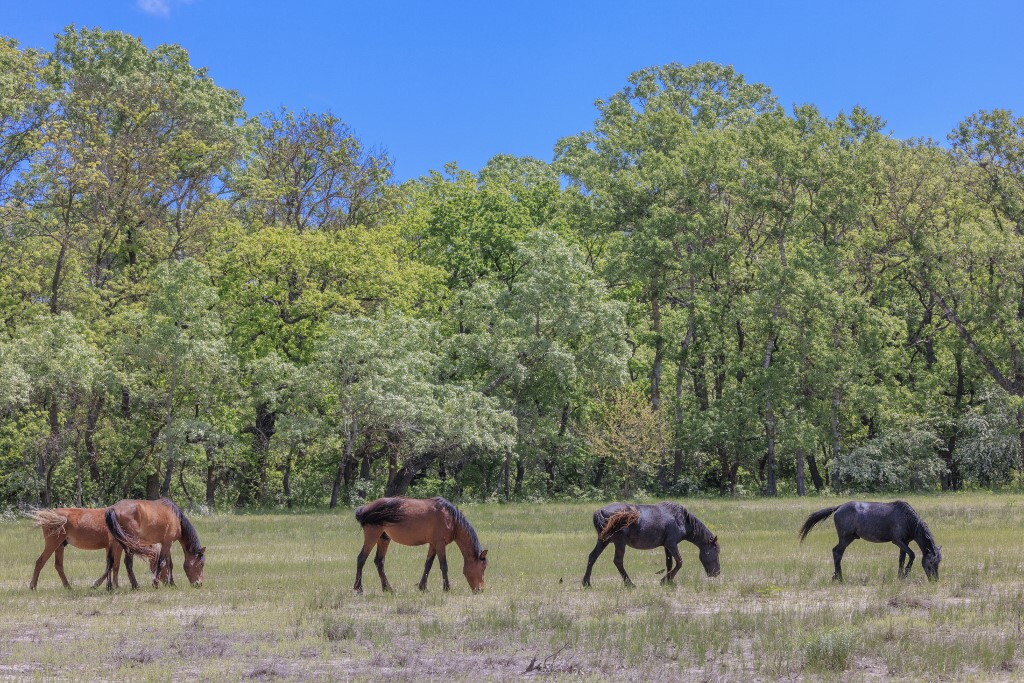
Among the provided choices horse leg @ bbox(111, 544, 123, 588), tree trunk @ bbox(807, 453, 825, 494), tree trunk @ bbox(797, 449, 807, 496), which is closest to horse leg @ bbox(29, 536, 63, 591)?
horse leg @ bbox(111, 544, 123, 588)

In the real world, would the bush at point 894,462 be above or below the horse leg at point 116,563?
above

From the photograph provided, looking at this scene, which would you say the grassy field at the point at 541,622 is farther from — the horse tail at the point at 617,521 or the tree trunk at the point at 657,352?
the tree trunk at the point at 657,352

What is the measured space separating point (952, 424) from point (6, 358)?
41235 millimetres

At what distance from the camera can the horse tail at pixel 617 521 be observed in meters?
17.2

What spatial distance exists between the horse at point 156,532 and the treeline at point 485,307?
22.5m

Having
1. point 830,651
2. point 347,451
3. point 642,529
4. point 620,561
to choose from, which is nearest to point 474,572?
point 620,561

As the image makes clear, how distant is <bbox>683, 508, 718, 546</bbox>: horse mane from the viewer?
18062 mm

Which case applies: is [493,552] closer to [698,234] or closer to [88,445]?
[88,445]

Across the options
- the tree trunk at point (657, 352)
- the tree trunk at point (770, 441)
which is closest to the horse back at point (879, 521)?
the tree trunk at point (770, 441)

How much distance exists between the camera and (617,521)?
17.3 meters

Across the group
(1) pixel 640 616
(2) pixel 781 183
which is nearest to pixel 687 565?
(1) pixel 640 616

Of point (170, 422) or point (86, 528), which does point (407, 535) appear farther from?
point (170, 422)

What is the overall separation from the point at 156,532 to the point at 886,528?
38.8ft

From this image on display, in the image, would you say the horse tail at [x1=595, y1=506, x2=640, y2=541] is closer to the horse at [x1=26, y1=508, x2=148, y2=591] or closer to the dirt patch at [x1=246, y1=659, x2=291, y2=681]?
the dirt patch at [x1=246, y1=659, x2=291, y2=681]
